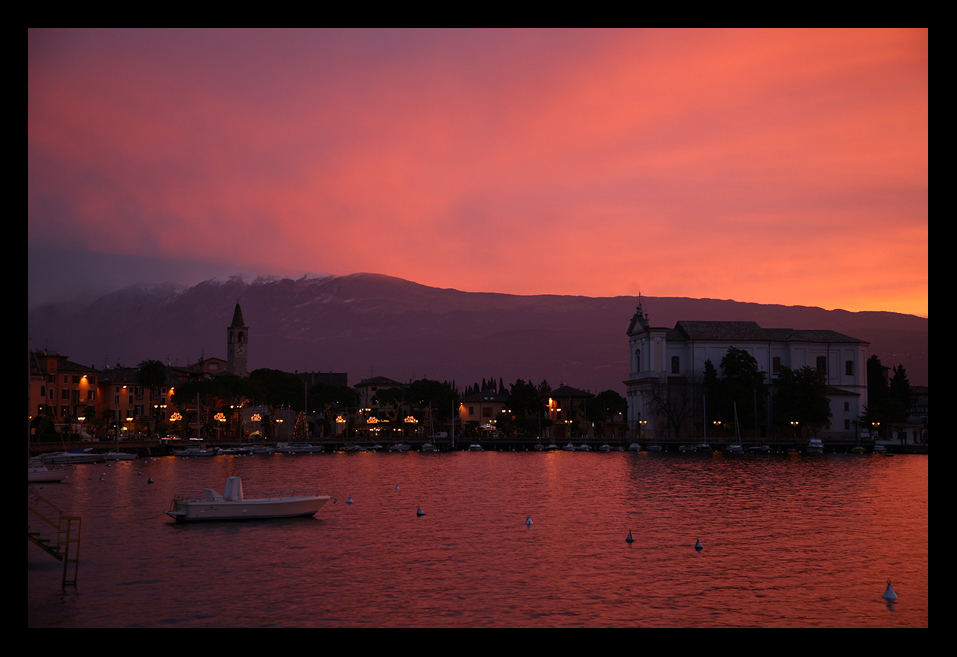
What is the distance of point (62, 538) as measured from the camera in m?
36.1

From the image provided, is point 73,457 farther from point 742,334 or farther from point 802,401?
point 742,334

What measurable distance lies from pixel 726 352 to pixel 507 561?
12972cm

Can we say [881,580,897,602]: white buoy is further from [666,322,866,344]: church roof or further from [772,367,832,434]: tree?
[666,322,866,344]: church roof

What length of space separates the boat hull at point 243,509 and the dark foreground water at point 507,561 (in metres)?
0.47

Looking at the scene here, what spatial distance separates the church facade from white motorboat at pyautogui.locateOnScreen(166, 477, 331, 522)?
111 meters

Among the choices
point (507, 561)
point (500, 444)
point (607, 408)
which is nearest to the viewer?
point (507, 561)

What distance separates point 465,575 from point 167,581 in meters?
9.58

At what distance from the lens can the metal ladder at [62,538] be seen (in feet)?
74.9

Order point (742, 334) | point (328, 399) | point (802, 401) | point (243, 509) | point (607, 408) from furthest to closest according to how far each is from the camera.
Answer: point (607, 408) < point (328, 399) < point (742, 334) < point (802, 401) < point (243, 509)

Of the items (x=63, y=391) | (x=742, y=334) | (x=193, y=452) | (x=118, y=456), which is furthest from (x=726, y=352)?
(x=63, y=391)

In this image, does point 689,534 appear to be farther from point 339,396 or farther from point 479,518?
point 339,396
